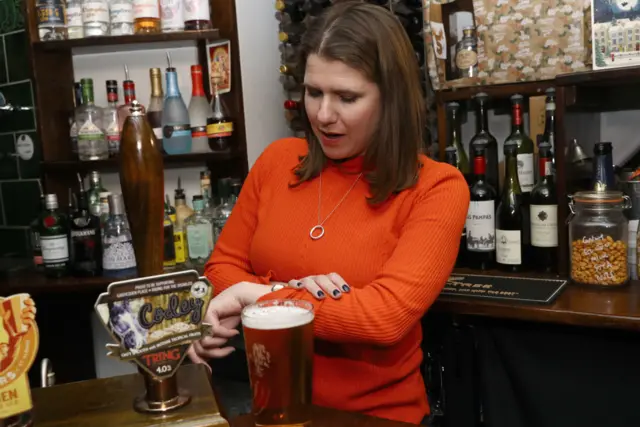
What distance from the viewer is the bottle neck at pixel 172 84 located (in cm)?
209

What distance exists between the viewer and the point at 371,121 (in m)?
1.26

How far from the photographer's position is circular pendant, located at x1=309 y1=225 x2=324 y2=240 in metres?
1.29

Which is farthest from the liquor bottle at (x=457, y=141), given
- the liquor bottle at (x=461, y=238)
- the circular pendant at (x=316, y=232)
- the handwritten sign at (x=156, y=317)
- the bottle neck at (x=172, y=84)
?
the handwritten sign at (x=156, y=317)

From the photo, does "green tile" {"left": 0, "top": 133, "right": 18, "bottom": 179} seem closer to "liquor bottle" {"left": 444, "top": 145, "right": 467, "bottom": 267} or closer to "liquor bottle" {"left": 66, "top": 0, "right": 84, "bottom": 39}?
"liquor bottle" {"left": 66, "top": 0, "right": 84, "bottom": 39}

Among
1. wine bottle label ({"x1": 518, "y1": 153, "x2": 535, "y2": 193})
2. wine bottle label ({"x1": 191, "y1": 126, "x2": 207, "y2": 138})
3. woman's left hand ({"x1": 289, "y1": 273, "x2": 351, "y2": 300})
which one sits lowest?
woman's left hand ({"x1": 289, "y1": 273, "x2": 351, "y2": 300})

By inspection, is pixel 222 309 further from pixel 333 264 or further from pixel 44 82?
pixel 44 82

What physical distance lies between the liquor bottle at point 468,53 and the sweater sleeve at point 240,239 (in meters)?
A: 0.75

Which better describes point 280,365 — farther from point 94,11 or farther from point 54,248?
point 94,11

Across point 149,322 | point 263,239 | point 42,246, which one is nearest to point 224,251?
point 263,239

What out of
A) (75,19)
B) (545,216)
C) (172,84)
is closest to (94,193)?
(172,84)

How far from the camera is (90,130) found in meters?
2.03

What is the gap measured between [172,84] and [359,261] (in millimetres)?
1178

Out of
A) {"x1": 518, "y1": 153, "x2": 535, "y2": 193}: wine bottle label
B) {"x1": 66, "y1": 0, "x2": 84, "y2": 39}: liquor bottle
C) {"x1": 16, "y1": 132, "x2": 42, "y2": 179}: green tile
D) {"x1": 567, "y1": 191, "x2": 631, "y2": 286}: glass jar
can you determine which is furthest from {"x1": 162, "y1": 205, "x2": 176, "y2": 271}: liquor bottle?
{"x1": 567, "y1": 191, "x2": 631, "y2": 286}: glass jar

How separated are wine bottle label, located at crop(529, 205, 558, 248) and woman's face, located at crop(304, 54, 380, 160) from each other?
67 centimetres
